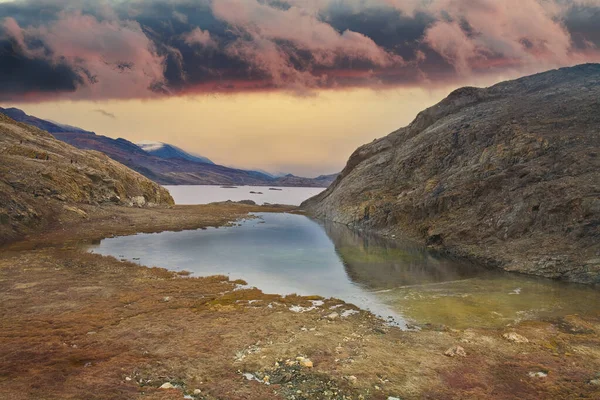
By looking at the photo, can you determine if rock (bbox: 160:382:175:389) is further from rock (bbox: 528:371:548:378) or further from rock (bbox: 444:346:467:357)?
rock (bbox: 528:371:548:378)

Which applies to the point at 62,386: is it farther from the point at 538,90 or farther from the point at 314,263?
the point at 538,90

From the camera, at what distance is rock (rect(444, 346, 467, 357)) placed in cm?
1580

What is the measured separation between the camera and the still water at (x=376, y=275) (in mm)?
23625

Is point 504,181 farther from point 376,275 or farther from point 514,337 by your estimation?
point 514,337

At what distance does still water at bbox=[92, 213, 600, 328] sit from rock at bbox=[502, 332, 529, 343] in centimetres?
200

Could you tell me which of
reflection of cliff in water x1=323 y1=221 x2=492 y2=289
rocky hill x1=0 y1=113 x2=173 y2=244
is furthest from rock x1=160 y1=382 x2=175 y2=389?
rocky hill x1=0 y1=113 x2=173 y2=244

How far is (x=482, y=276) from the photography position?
3356 centimetres

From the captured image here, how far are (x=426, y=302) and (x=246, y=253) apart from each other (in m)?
26.2

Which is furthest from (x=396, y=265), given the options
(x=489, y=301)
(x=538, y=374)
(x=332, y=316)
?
(x=538, y=374)

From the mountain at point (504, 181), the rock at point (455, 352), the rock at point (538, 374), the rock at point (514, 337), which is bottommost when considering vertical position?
the rock at point (455, 352)

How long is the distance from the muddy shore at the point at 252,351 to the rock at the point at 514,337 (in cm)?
9

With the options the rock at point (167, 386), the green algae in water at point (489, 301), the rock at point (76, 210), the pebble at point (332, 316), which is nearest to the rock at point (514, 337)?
the green algae in water at point (489, 301)

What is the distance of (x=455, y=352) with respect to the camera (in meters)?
16.0

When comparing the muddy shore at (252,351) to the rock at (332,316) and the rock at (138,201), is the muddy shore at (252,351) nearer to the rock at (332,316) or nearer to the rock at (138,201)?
the rock at (332,316)
